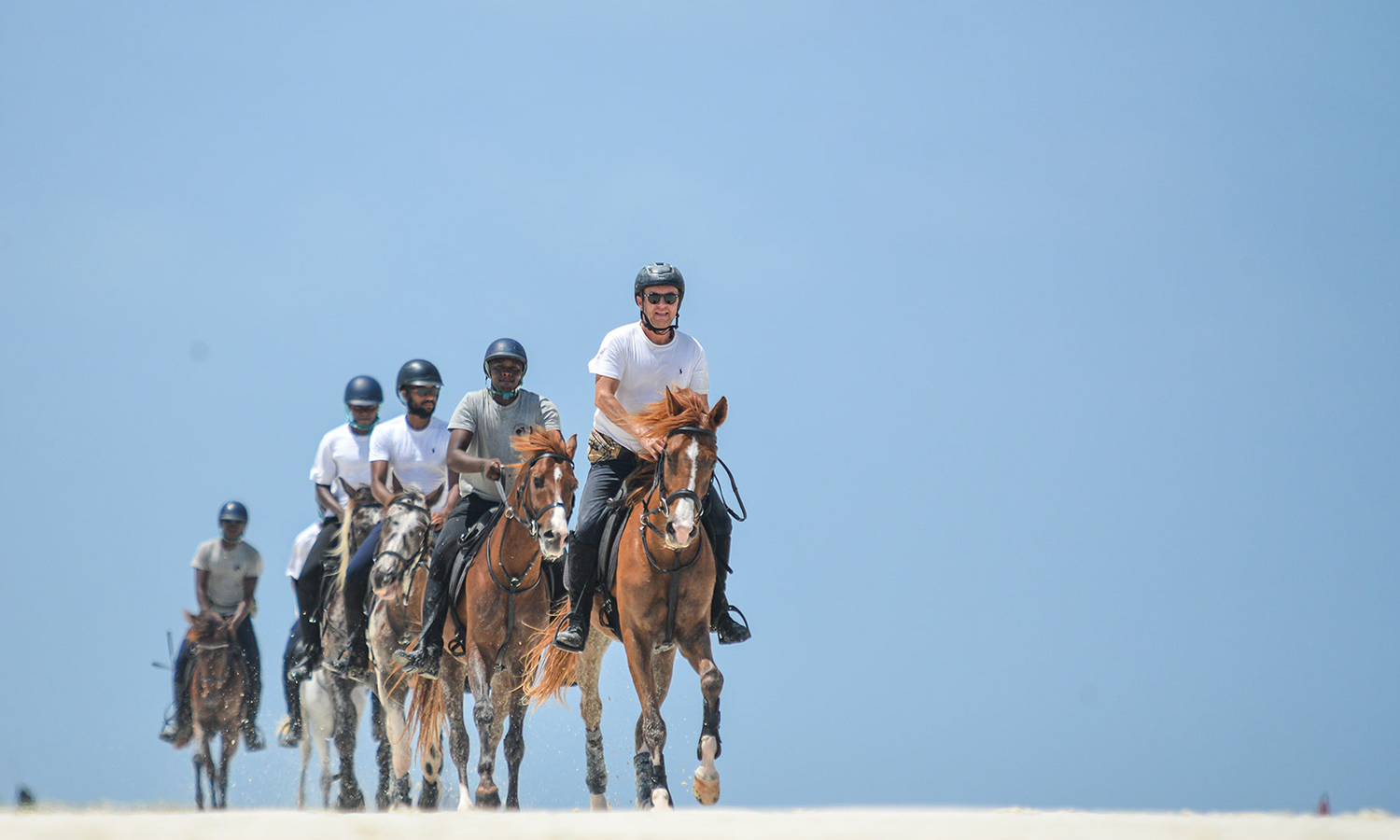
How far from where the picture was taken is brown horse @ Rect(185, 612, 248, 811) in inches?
698

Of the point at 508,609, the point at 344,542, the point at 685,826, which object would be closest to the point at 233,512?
the point at 344,542

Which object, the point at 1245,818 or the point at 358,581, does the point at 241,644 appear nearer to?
the point at 358,581

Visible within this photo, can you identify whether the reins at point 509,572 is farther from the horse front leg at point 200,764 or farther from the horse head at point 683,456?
the horse front leg at point 200,764

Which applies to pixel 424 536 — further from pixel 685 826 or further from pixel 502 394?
pixel 685 826

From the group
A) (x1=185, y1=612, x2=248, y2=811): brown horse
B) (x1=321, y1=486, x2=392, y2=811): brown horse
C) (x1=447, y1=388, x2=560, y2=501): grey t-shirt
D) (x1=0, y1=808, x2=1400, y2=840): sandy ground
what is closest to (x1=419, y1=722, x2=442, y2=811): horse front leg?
(x1=321, y1=486, x2=392, y2=811): brown horse

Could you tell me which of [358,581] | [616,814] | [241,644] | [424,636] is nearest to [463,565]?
[424,636]

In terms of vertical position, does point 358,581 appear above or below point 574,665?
above

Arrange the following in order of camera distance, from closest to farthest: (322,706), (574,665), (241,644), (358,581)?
(574,665), (358,581), (322,706), (241,644)

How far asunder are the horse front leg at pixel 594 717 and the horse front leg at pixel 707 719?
6.40ft

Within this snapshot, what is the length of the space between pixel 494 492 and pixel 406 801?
9.75 ft

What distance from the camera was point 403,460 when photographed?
46.5 ft

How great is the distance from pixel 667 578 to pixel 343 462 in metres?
6.38

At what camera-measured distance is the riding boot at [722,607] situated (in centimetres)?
1066

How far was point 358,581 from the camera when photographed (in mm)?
13945
